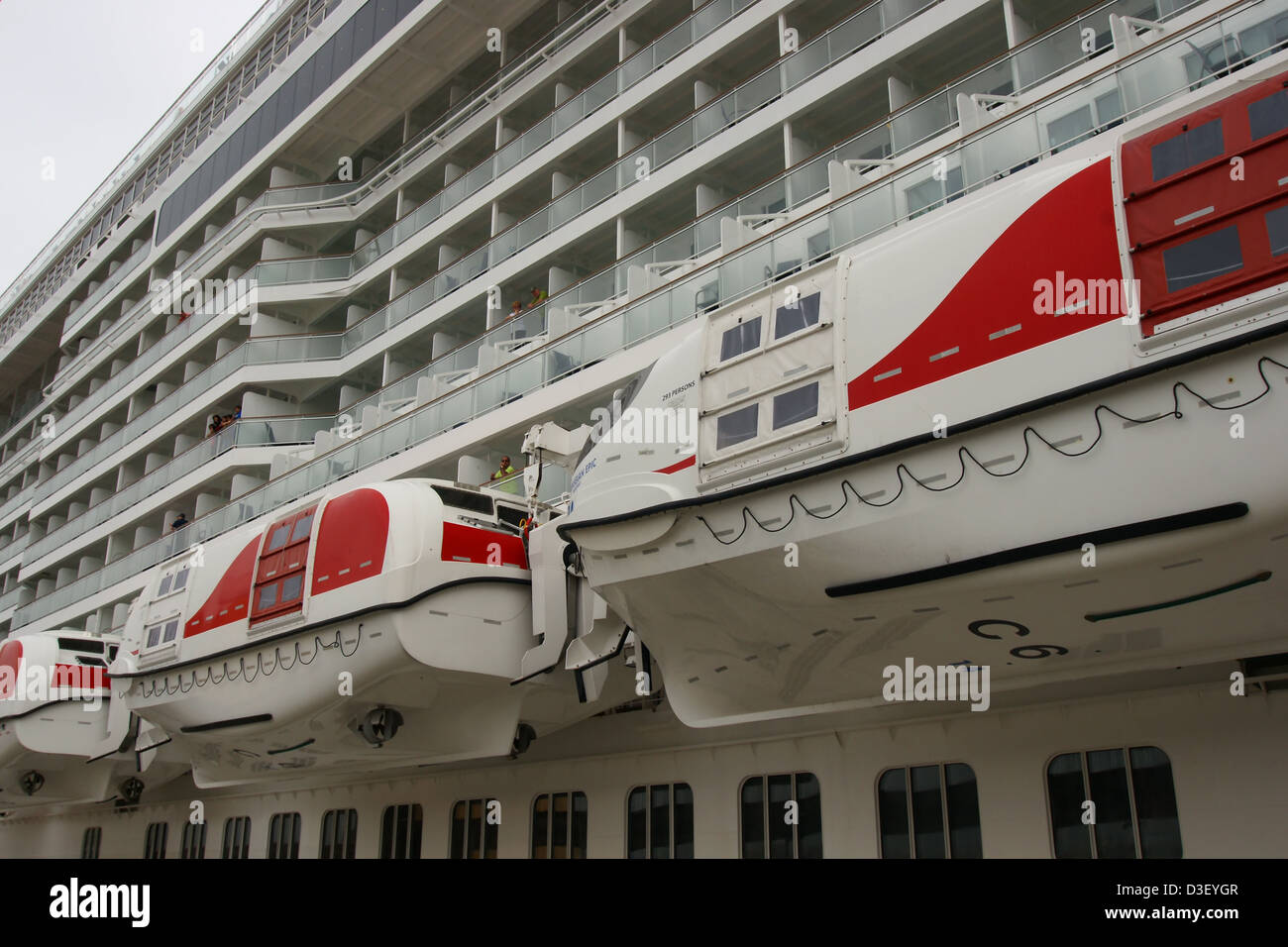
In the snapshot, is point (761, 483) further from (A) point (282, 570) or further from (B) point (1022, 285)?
(A) point (282, 570)

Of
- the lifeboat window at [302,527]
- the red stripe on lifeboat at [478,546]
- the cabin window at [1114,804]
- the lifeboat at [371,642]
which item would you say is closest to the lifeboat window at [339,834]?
the lifeboat at [371,642]

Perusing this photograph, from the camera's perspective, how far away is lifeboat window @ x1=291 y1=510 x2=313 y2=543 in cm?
1034

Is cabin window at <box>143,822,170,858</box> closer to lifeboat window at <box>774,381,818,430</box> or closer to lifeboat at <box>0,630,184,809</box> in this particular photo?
lifeboat at <box>0,630,184,809</box>

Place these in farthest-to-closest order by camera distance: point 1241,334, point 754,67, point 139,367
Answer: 1. point 139,367
2. point 754,67
3. point 1241,334

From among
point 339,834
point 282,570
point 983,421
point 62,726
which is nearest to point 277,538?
point 282,570

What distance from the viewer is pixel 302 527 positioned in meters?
10.4

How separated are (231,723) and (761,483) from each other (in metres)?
7.13

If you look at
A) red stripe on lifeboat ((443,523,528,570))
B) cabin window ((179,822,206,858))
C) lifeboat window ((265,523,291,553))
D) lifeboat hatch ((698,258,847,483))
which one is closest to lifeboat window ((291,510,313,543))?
lifeboat window ((265,523,291,553))

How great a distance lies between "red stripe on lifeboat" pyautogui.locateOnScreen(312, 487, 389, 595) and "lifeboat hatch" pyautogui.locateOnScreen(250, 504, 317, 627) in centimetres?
29
